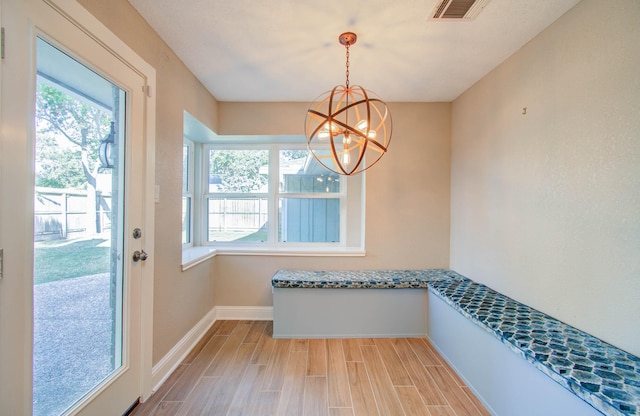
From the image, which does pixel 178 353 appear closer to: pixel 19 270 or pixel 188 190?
pixel 19 270

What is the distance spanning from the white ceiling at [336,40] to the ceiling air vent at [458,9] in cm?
5

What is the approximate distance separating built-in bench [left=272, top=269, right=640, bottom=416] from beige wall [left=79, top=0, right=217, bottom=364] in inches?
34.7

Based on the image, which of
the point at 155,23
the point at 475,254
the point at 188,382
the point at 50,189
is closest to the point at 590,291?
the point at 475,254

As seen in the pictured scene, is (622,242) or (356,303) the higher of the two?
(622,242)

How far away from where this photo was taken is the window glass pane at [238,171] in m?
3.38

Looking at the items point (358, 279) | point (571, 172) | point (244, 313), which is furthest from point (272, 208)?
point (571, 172)

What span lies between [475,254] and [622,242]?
4.13 ft

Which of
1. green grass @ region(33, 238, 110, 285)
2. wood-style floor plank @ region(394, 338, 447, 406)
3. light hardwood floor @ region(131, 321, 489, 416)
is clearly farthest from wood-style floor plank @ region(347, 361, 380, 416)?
green grass @ region(33, 238, 110, 285)

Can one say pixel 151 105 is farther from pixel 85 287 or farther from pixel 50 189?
pixel 85 287

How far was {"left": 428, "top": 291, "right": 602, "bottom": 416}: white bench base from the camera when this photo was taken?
50.0 inches

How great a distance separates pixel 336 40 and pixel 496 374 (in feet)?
8.04

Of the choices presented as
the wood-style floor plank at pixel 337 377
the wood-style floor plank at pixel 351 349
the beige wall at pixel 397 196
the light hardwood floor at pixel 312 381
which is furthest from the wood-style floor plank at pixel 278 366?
the beige wall at pixel 397 196

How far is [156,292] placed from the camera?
6.20 ft

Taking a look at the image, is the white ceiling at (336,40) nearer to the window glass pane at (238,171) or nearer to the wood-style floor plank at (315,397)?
the window glass pane at (238,171)
